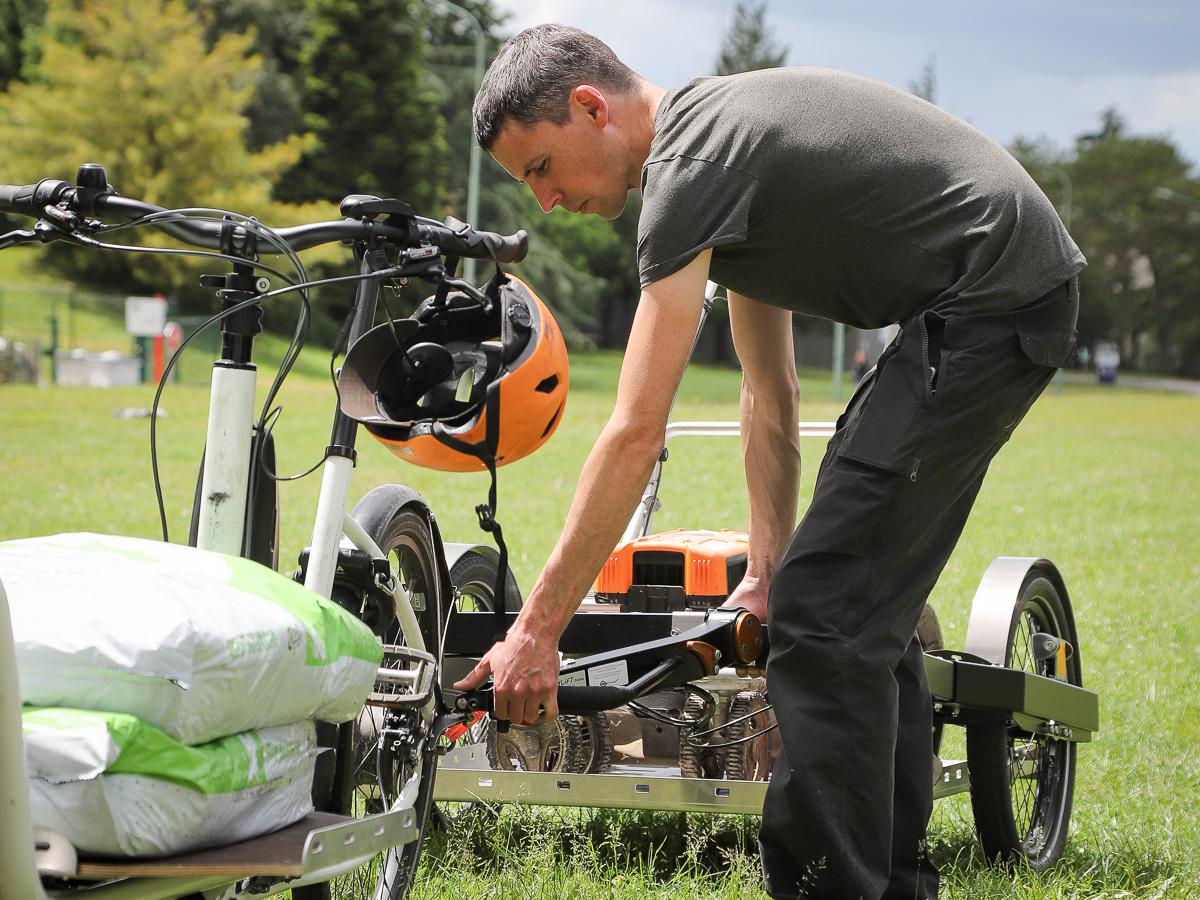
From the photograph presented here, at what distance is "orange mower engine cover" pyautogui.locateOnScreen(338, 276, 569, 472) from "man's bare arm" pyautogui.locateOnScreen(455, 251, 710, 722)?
0.69 feet

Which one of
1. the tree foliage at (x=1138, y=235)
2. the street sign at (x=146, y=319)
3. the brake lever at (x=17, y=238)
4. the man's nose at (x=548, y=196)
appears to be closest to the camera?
the brake lever at (x=17, y=238)

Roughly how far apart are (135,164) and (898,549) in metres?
41.4

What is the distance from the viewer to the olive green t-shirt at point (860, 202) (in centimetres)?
303

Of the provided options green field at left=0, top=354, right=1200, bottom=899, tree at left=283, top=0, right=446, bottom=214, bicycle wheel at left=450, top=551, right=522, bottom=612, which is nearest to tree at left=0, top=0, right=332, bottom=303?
tree at left=283, top=0, right=446, bottom=214

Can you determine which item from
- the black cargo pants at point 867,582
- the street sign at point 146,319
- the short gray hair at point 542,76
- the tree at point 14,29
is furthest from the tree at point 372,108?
the black cargo pants at point 867,582

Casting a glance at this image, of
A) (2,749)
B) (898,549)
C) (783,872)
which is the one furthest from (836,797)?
(2,749)

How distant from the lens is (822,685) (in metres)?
3.14

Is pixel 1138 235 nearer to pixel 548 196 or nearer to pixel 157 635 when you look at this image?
pixel 548 196

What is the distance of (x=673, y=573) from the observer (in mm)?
4418

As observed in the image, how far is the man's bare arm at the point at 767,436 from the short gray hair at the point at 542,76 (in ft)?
3.04

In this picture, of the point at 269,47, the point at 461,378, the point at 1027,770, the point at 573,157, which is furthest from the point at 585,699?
the point at 269,47

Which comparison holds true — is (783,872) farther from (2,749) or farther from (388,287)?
(2,749)

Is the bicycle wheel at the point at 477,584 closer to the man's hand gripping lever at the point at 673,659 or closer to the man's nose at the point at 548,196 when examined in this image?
the man's hand gripping lever at the point at 673,659

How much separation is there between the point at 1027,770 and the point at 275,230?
9.28 ft
